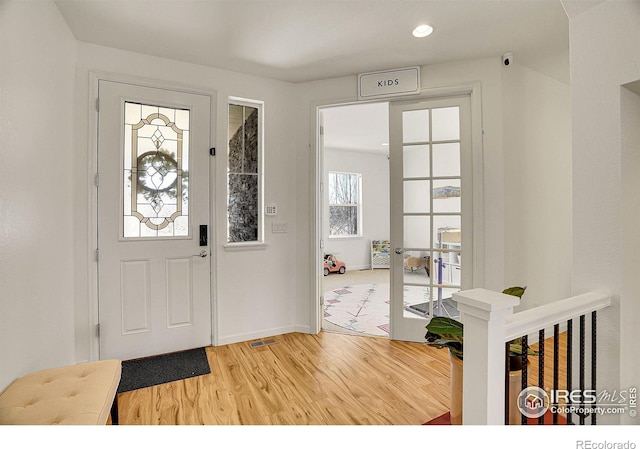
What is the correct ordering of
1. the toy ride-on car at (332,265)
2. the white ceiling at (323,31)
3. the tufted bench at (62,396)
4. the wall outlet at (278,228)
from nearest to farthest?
the tufted bench at (62,396) < the white ceiling at (323,31) < the wall outlet at (278,228) < the toy ride-on car at (332,265)

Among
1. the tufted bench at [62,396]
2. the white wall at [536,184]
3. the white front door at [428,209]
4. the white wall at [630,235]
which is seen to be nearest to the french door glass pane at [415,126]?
the white front door at [428,209]

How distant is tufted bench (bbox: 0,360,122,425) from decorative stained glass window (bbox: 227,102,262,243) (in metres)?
1.58

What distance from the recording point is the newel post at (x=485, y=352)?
1.02 meters

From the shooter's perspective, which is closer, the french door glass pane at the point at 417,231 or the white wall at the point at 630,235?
the white wall at the point at 630,235

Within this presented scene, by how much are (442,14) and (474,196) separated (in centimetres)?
143

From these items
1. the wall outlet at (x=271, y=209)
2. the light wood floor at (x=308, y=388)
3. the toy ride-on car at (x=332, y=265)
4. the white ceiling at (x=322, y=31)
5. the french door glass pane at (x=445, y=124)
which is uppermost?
the white ceiling at (x=322, y=31)

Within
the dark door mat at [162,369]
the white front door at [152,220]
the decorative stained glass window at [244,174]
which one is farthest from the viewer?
the decorative stained glass window at [244,174]

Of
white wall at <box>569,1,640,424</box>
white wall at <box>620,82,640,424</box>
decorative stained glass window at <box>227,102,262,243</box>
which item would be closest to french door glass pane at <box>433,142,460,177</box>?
white wall at <box>569,1,640,424</box>

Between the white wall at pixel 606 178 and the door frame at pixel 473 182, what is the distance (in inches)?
43.6

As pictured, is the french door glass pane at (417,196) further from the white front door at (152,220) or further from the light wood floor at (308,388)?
the white front door at (152,220)

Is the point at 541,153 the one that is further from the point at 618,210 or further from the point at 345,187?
the point at 345,187

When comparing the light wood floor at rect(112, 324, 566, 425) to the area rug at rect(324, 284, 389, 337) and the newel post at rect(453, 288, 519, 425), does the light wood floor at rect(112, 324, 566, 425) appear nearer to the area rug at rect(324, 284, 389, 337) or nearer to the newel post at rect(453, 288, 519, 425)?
the area rug at rect(324, 284, 389, 337)

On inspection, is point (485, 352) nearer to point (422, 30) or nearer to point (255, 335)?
point (422, 30)
